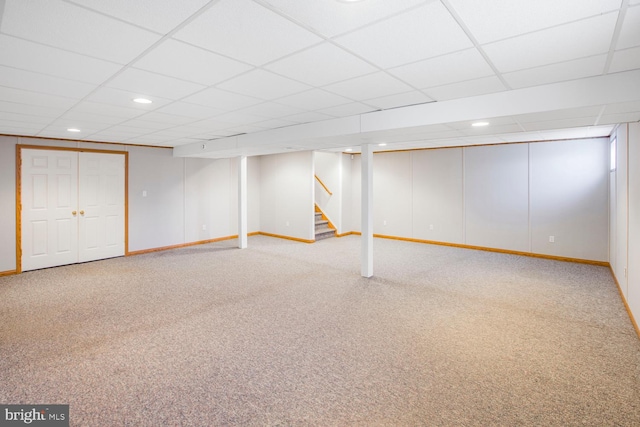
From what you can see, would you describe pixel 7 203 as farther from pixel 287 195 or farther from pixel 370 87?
pixel 370 87

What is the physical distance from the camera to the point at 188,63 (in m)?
2.36

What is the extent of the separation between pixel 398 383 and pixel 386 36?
2.41 metres

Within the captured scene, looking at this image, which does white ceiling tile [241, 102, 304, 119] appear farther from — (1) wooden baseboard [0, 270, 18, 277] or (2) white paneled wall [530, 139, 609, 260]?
(2) white paneled wall [530, 139, 609, 260]

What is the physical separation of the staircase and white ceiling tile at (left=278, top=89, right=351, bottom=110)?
5.36 metres

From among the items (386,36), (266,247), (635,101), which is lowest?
(266,247)

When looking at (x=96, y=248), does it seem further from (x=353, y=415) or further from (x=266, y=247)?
(x=353, y=415)

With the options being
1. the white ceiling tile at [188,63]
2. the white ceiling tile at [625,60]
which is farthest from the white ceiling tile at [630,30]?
the white ceiling tile at [188,63]

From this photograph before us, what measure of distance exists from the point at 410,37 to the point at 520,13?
560 millimetres

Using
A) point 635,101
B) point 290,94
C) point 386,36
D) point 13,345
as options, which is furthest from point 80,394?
point 635,101

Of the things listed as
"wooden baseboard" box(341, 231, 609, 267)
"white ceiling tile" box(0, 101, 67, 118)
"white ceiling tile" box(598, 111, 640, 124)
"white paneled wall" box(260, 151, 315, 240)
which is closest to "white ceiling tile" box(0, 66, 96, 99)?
"white ceiling tile" box(0, 101, 67, 118)

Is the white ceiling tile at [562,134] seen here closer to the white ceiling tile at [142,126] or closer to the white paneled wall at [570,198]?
the white paneled wall at [570,198]

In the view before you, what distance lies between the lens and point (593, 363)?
278 centimetres

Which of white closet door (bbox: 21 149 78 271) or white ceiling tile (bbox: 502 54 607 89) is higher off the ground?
white ceiling tile (bbox: 502 54 607 89)

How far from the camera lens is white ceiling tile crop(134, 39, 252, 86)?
2137 millimetres
